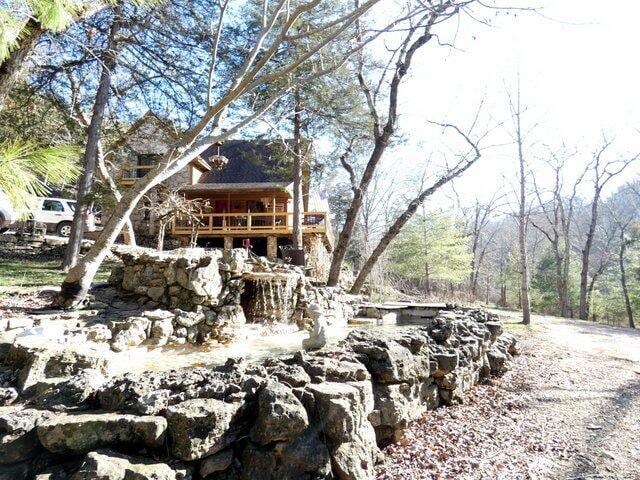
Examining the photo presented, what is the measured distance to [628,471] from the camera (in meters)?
3.17

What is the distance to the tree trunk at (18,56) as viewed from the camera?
2484mm

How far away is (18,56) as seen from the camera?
2598 mm

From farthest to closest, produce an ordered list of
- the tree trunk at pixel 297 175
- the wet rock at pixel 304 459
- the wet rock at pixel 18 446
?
the tree trunk at pixel 297 175 < the wet rock at pixel 304 459 < the wet rock at pixel 18 446

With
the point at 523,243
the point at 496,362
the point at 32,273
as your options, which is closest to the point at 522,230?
the point at 523,243

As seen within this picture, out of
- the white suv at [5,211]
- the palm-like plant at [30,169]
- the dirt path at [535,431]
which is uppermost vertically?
the palm-like plant at [30,169]

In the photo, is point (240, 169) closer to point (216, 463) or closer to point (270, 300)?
point (270, 300)

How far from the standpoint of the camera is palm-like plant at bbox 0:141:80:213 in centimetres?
191

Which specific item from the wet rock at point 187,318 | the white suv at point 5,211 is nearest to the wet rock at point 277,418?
the white suv at point 5,211

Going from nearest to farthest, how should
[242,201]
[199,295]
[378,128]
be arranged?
1. [199,295]
2. [378,128]
3. [242,201]

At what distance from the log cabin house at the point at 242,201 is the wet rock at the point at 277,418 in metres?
12.0

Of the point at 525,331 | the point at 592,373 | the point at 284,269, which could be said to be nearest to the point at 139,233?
the point at 284,269

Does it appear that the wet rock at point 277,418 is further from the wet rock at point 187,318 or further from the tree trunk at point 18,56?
the wet rock at point 187,318

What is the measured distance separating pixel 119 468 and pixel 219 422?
557 millimetres

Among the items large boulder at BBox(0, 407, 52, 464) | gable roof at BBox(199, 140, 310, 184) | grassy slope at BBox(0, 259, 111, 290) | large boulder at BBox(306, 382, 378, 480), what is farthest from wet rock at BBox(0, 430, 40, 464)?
gable roof at BBox(199, 140, 310, 184)
